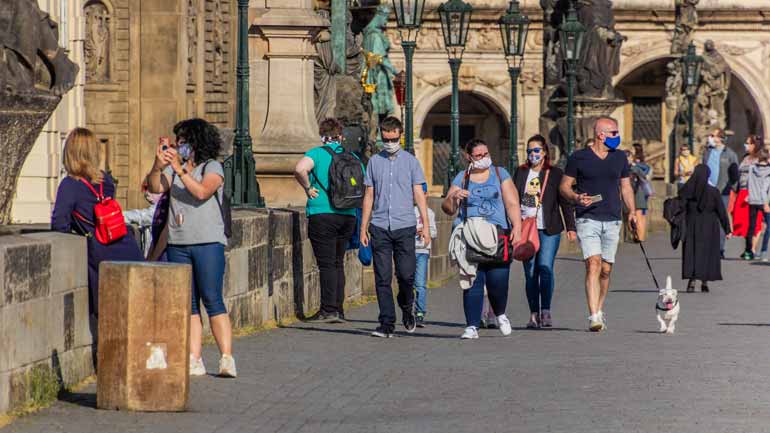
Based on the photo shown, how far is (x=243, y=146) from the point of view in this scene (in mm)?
17641

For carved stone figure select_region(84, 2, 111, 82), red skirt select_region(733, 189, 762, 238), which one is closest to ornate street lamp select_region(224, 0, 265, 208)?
red skirt select_region(733, 189, 762, 238)

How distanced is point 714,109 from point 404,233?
4115 cm

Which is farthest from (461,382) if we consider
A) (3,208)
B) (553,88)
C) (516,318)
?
(553,88)

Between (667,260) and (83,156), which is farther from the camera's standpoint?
(667,260)

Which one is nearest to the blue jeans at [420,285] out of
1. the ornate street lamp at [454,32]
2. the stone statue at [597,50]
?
the ornate street lamp at [454,32]

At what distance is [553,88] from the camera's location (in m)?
37.4

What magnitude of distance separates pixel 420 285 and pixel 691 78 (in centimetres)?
3171

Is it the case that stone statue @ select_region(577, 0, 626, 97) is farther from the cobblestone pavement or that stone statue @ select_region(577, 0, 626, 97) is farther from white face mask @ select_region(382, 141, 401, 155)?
white face mask @ select_region(382, 141, 401, 155)

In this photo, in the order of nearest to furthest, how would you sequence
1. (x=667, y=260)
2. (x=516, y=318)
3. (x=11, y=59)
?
(x=11, y=59), (x=516, y=318), (x=667, y=260)

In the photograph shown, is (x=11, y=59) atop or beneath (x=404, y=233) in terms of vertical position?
atop

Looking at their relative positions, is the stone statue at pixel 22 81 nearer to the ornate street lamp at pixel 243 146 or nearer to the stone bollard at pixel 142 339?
the stone bollard at pixel 142 339

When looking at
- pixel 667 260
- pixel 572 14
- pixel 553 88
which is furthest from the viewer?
pixel 553 88

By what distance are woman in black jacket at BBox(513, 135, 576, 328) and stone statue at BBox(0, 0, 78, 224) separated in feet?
20.8

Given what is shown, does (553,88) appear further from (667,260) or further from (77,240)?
(77,240)
